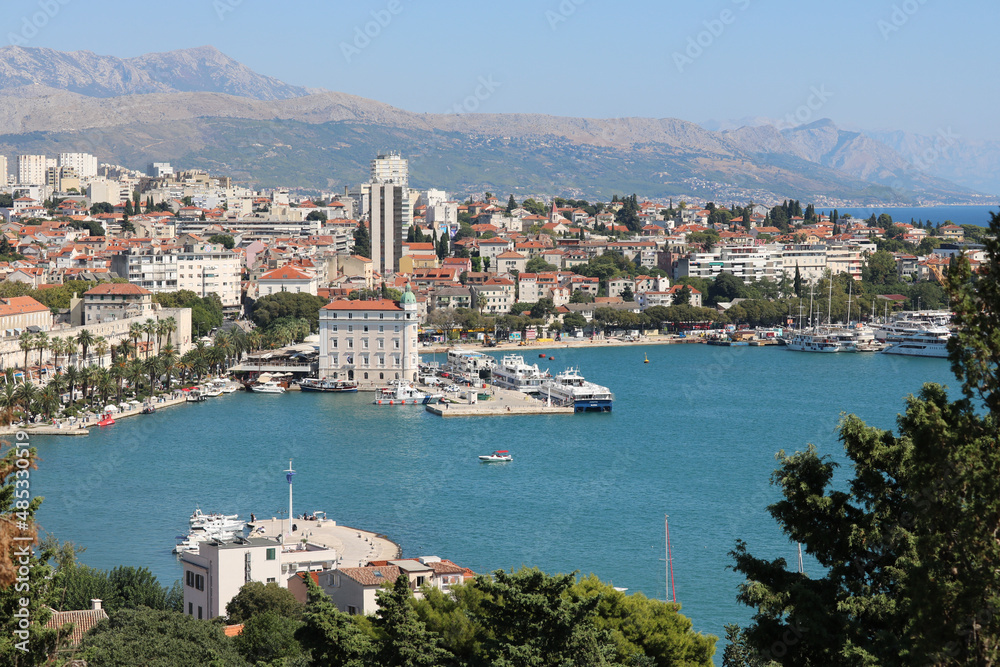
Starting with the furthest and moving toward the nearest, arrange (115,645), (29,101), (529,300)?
1. (29,101)
2. (529,300)
3. (115,645)

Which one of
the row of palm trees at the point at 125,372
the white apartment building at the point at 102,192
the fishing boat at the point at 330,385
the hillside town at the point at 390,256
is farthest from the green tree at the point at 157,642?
the white apartment building at the point at 102,192

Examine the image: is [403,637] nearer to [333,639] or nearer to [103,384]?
[333,639]

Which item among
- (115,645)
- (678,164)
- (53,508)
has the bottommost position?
(53,508)

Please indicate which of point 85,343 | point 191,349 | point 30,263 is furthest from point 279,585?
point 30,263

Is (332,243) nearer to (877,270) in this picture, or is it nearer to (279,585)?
(877,270)

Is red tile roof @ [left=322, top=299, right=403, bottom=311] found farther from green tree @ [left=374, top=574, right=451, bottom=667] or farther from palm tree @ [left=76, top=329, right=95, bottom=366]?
green tree @ [left=374, top=574, right=451, bottom=667]

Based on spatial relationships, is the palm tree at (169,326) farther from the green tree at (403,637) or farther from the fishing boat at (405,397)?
the green tree at (403,637)

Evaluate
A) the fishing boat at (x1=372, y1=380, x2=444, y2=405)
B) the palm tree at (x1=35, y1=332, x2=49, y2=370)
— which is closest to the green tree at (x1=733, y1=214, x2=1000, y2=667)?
the fishing boat at (x1=372, y1=380, x2=444, y2=405)
